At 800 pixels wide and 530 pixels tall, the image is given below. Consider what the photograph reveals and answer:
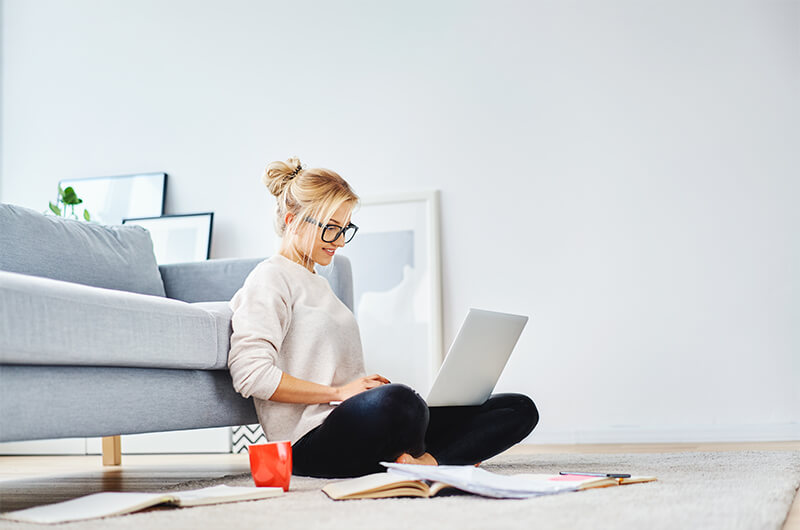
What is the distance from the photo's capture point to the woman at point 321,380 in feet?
5.51

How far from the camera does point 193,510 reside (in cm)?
131

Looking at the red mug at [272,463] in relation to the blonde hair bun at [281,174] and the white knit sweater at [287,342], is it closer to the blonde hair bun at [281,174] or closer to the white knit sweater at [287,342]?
the white knit sweater at [287,342]

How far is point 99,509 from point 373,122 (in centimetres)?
266

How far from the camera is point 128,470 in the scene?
256 cm

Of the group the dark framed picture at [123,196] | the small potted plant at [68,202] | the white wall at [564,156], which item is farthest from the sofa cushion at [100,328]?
the dark framed picture at [123,196]

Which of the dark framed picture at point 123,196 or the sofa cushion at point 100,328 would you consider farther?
the dark framed picture at point 123,196

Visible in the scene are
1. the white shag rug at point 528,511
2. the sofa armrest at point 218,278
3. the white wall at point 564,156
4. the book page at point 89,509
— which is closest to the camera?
the white shag rug at point 528,511

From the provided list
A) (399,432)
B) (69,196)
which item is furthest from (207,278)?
(69,196)

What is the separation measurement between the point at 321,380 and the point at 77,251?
0.91 meters

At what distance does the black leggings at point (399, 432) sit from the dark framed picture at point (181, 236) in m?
2.05

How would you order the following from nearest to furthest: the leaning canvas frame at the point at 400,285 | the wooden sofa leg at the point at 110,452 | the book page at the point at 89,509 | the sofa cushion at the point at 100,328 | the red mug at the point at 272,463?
the book page at the point at 89,509 < the sofa cushion at the point at 100,328 < the red mug at the point at 272,463 < the wooden sofa leg at the point at 110,452 < the leaning canvas frame at the point at 400,285

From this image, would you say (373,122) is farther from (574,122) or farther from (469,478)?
(469,478)

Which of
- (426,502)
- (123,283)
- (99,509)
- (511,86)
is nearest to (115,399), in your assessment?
(99,509)

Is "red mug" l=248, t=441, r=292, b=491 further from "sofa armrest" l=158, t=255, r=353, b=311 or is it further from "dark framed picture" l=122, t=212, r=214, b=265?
"dark framed picture" l=122, t=212, r=214, b=265
